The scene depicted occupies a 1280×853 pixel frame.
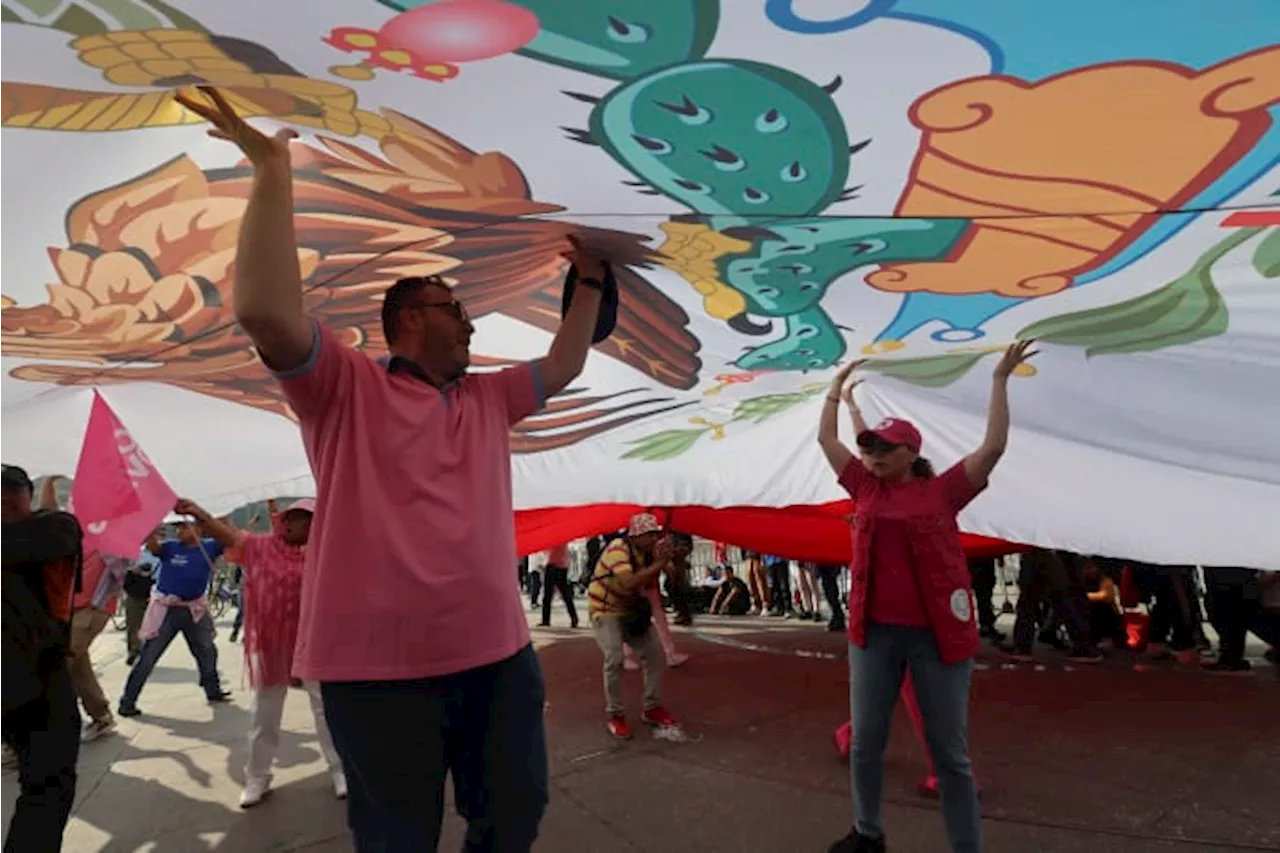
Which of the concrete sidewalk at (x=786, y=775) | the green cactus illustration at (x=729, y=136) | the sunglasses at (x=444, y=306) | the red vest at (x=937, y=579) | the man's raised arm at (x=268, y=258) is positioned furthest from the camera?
the concrete sidewalk at (x=786, y=775)

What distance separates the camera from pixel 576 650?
9.40 m

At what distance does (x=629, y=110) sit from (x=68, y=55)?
130 cm

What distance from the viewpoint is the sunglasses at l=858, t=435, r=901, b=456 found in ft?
9.64

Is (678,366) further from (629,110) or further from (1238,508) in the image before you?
(1238,508)

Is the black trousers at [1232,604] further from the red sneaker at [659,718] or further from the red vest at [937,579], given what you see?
the red vest at [937,579]

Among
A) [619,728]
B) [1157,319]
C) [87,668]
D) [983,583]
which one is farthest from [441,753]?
[983,583]

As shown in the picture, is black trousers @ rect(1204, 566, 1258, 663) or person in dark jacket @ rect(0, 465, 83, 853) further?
black trousers @ rect(1204, 566, 1258, 663)

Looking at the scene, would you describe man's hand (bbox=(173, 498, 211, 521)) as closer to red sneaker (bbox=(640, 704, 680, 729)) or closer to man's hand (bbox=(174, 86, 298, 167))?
man's hand (bbox=(174, 86, 298, 167))

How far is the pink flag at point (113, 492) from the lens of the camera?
3.03 meters

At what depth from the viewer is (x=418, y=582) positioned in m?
1.56

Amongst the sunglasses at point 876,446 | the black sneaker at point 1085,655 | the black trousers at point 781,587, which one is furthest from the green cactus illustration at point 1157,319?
the black trousers at point 781,587

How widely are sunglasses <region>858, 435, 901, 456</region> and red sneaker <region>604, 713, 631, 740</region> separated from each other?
10.2ft

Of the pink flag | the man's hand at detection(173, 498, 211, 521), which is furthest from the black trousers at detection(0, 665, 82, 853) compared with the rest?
the man's hand at detection(173, 498, 211, 521)

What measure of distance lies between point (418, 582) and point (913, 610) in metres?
1.84
